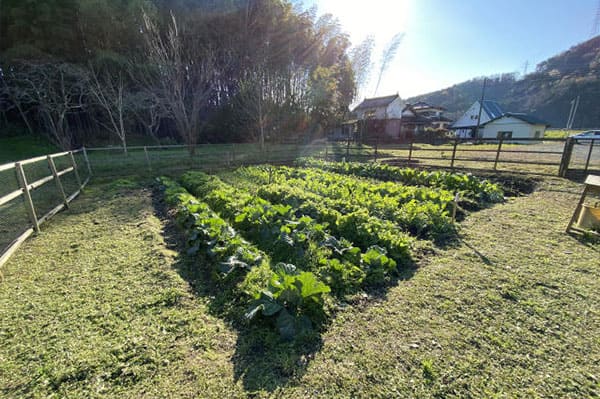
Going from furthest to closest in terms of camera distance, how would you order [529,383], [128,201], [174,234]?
1. [128,201]
2. [174,234]
3. [529,383]

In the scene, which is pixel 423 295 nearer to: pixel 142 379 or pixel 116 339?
pixel 142 379

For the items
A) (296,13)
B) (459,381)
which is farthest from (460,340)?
(296,13)

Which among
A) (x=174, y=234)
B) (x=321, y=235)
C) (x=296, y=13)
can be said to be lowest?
(x=174, y=234)

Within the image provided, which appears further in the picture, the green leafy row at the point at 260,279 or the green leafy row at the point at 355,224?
the green leafy row at the point at 355,224

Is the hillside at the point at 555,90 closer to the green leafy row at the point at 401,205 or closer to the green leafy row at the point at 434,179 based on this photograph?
the green leafy row at the point at 434,179

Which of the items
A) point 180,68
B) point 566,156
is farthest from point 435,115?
point 180,68

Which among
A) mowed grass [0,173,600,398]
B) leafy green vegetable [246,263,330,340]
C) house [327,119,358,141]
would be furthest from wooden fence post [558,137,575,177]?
house [327,119,358,141]

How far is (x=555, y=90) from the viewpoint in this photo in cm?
5569

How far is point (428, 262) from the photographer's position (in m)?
3.22

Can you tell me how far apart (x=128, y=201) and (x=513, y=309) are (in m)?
7.59

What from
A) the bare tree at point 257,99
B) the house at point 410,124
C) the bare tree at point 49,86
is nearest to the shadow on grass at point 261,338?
the bare tree at point 257,99

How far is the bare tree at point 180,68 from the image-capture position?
1316cm

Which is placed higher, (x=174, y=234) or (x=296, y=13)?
(x=296, y=13)

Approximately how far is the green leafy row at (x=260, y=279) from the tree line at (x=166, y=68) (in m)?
10.5
